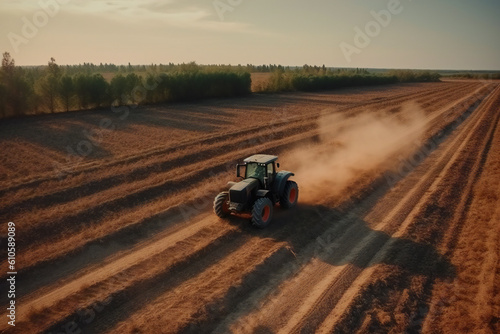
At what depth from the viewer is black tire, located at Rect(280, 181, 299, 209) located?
11.6m

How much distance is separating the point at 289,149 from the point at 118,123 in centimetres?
1381

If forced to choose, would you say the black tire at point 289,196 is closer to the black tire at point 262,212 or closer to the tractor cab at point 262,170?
the tractor cab at point 262,170

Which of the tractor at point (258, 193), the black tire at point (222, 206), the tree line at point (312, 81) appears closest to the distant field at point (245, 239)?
the black tire at point (222, 206)

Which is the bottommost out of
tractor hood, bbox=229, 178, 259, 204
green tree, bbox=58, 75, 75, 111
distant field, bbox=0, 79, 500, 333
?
distant field, bbox=0, 79, 500, 333

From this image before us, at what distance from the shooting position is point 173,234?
1051cm

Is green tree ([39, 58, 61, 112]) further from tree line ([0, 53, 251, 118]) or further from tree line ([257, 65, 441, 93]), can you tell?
tree line ([257, 65, 441, 93])

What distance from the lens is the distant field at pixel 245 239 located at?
720cm

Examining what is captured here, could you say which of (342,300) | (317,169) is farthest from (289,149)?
(342,300)

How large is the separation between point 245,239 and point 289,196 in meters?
2.51

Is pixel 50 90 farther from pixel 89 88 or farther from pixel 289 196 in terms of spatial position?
pixel 289 196

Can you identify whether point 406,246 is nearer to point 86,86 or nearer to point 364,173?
point 364,173

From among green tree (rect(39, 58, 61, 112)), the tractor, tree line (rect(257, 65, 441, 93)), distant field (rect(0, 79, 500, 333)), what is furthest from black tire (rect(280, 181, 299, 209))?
tree line (rect(257, 65, 441, 93))

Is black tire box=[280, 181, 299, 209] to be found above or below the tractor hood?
below

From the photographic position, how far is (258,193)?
10703 millimetres
